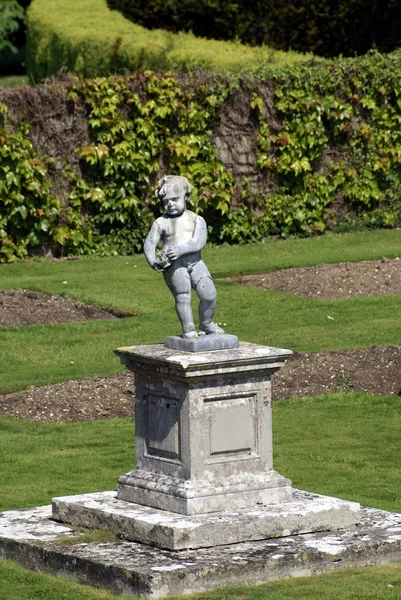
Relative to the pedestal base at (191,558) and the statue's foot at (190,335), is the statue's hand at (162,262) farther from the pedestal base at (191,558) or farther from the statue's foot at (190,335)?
the pedestal base at (191,558)

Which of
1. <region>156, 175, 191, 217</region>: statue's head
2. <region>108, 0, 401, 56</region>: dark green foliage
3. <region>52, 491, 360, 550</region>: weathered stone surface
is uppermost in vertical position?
<region>108, 0, 401, 56</region>: dark green foliage

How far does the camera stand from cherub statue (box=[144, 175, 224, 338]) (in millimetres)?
9414

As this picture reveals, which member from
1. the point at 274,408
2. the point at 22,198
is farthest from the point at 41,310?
the point at 274,408

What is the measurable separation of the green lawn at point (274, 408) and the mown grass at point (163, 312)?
2cm

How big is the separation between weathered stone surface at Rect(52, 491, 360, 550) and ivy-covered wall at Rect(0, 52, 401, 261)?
11430mm

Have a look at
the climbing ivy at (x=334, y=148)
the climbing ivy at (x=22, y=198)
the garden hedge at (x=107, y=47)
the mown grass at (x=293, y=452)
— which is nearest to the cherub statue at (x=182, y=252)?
the mown grass at (x=293, y=452)

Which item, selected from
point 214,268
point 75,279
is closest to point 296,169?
point 214,268

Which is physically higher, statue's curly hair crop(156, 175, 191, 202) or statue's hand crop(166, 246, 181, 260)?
statue's curly hair crop(156, 175, 191, 202)

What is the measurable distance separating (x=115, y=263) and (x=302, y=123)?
3736mm

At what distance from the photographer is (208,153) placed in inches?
861

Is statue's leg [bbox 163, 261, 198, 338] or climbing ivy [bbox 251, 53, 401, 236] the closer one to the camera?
statue's leg [bbox 163, 261, 198, 338]

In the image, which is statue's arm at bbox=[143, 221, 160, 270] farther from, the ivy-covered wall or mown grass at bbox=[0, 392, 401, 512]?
the ivy-covered wall

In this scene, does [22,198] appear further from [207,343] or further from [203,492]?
[203,492]

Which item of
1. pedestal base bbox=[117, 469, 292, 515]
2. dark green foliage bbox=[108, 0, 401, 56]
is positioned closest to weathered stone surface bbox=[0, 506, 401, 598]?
pedestal base bbox=[117, 469, 292, 515]
